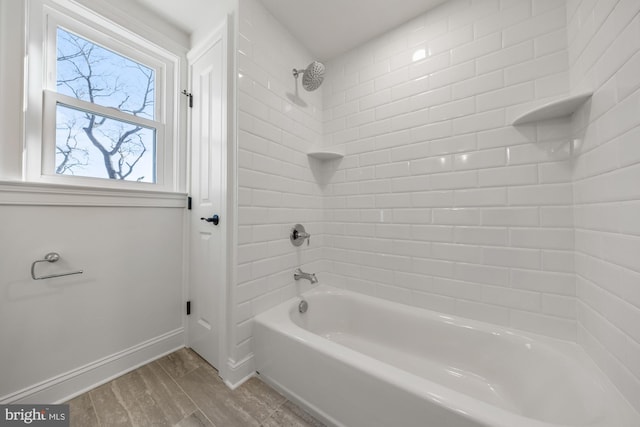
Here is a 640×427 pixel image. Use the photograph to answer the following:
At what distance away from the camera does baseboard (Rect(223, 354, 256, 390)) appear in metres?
1.21

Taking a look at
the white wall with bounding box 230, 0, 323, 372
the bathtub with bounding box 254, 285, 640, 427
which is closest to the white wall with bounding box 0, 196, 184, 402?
the white wall with bounding box 230, 0, 323, 372

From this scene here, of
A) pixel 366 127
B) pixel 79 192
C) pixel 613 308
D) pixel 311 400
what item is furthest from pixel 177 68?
pixel 613 308

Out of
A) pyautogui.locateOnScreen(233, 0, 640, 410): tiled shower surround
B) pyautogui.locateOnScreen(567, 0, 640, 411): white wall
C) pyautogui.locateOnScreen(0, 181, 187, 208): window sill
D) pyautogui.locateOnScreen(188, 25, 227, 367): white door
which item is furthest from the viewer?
pyautogui.locateOnScreen(188, 25, 227, 367): white door

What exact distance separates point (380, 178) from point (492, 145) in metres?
0.65

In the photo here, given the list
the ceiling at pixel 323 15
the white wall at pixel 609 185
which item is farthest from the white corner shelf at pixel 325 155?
the white wall at pixel 609 185

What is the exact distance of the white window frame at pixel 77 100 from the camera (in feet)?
3.57

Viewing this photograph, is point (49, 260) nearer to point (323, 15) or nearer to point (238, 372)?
point (238, 372)

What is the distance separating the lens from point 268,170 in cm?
141

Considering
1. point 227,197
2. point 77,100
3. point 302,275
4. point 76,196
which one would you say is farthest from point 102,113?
point 302,275

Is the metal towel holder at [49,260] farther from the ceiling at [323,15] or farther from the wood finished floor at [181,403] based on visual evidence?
the ceiling at [323,15]

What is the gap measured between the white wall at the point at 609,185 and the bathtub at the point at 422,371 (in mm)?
147

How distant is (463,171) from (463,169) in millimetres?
12

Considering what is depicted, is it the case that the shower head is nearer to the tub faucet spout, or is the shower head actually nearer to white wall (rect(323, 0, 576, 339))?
white wall (rect(323, 0, 576, 339))

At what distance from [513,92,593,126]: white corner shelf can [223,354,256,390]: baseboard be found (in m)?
1.96
